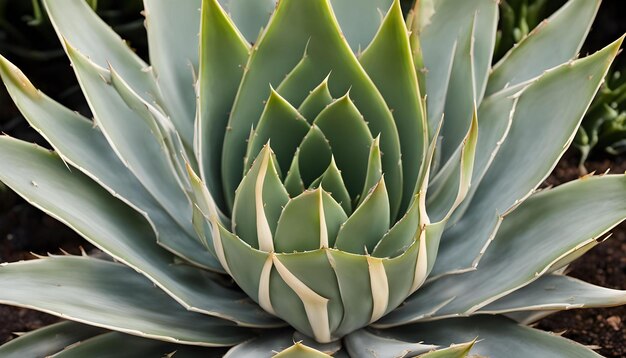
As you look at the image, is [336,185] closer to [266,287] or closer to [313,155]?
[313,155]

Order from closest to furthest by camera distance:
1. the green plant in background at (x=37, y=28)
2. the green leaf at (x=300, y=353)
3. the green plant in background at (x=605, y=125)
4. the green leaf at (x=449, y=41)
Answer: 1. the green leaf at (x=300, y=353)
2. the green leaf at (x=449, y=41)
3. the green plant in background at (x=37, y=28)
4. the green plant in background at (x=605, y=125)

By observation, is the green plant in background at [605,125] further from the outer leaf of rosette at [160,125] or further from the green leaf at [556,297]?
the outer leaf of rosette at [160,125]

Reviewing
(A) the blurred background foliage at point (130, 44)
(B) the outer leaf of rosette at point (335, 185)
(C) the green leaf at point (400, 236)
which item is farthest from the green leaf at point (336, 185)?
(A) the blurred background foliage at point (130, 44)

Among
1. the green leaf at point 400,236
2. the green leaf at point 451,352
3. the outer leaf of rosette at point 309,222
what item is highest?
the outer leaf of rosette at point 309,222

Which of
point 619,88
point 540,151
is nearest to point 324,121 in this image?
point 540,151

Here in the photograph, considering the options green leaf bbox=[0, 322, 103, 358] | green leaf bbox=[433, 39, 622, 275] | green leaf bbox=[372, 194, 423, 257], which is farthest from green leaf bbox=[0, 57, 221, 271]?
green leaf bbox=[433, 39, 622, 275]

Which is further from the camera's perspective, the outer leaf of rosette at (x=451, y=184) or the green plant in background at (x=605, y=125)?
the green plant in background at (x=605, y=125)

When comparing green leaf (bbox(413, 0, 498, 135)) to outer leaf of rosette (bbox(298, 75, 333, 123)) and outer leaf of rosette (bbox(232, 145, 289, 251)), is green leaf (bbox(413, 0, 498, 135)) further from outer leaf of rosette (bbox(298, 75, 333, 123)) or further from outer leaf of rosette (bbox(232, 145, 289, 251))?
outer leaf of rosette (bbox(232, 145, 289, 251))
